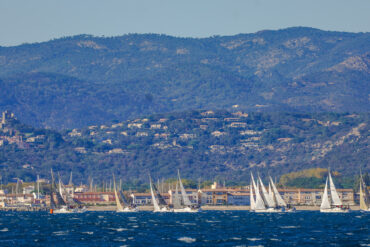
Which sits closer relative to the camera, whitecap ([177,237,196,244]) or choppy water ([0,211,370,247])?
choppy water ([0,211,370,247])

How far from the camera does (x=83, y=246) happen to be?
135 meters

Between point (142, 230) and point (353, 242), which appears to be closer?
point (353, 242)

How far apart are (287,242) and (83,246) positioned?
26807mm

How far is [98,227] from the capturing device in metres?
183

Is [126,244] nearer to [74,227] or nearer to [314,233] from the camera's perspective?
[314,233]

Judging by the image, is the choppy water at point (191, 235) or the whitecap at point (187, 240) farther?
the whitecap at point (187, 240)

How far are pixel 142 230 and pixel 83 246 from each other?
3617cm

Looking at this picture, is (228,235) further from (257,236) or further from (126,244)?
(126,244)

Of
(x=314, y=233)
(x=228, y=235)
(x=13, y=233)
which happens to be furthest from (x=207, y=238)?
(x=13, y=233)

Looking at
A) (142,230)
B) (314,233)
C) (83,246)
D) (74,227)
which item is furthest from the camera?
(74,227)

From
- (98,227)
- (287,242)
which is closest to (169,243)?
(287,242)

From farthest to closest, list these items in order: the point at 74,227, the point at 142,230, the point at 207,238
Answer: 1. the point at 74,227
2. the point at 142,230
3. the point at 207,238

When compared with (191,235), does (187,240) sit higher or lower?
lower

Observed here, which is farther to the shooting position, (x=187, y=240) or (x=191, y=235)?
(x=191, y=235)
